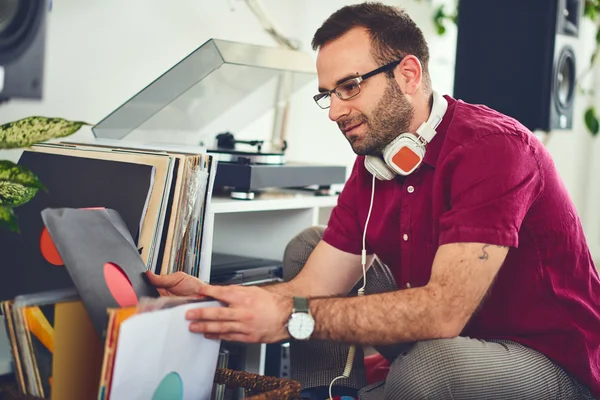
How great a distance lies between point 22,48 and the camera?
1158 millimetres

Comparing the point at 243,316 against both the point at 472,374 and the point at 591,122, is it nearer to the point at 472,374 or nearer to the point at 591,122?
the point at 472,374

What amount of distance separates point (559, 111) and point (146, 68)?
124cm

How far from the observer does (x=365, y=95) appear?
135 cm

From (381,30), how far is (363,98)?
13cm

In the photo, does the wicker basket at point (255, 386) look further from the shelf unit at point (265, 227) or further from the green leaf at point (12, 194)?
the shelf unit at point (265, 227)

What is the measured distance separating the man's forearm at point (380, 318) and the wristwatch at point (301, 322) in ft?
0.04

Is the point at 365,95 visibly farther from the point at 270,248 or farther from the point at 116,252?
the point at 270,248

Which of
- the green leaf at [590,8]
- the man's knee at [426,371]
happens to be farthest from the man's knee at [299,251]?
the green leaf at [590,8]

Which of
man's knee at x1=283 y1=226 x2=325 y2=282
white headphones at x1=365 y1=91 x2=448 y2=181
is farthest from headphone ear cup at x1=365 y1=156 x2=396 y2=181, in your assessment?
man's knee at x1=283 y1=226 x2=325 y2=282

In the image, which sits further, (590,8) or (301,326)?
(590,8)

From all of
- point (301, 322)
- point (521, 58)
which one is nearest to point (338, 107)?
point (301, 322)

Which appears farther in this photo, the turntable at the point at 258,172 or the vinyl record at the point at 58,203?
the turntable at the point at 258,172

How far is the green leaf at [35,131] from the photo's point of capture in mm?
1002

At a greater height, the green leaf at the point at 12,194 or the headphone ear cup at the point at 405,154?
the headphone ear cup at the point at 405,154
